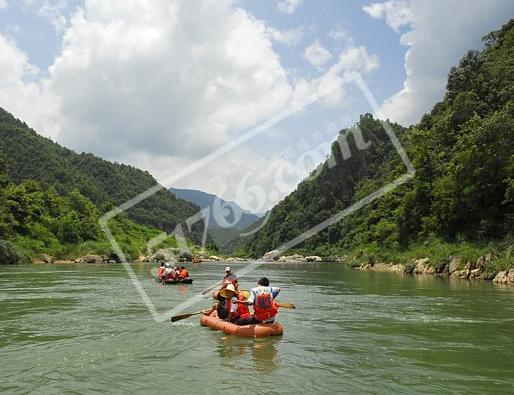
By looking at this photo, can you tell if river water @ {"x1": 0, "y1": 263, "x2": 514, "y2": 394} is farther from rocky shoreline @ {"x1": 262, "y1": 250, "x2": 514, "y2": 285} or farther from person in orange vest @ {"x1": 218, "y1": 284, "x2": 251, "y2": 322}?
rocky shoreline @ {"x1": 262, "y1": 250, "x2": 514, "y2": 285}

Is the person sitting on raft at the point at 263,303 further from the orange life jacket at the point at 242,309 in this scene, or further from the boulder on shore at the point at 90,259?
the boulder on shore at the point at 90,259

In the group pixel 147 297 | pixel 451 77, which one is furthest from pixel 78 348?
pixel 451 77

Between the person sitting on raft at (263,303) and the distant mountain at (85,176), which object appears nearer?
the person sitting on raft at (263,303)

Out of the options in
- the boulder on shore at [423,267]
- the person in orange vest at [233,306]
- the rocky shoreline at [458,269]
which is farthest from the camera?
the boulder on shore at [423,267]

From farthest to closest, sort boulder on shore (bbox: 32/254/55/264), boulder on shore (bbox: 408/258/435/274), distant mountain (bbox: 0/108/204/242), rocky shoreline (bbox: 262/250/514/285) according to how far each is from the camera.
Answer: distant mountain (bbox: 0/108/204/242) → boulder on shore (bbox: 32/254/55/264) → boulder on shore (bbox: 408/258/435/274) → rocky shoreline (bbox: 262/250/514/285)

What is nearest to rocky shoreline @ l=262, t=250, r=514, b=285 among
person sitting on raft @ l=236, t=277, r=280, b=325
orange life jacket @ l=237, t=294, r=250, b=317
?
orange life jacket @ l=237, t=294, r=250, b=317

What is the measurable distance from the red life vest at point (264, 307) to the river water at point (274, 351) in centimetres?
68

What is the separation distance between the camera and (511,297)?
65.1ft

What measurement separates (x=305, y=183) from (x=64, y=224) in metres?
79.5

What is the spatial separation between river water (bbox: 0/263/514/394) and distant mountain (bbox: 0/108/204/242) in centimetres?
9424

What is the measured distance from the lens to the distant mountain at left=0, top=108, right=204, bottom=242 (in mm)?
113562

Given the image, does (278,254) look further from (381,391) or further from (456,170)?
(381,391)

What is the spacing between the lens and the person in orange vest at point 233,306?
13125 mm

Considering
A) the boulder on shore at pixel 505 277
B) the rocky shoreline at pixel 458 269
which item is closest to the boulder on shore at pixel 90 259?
the rocky shoreline at pixel 458 269
